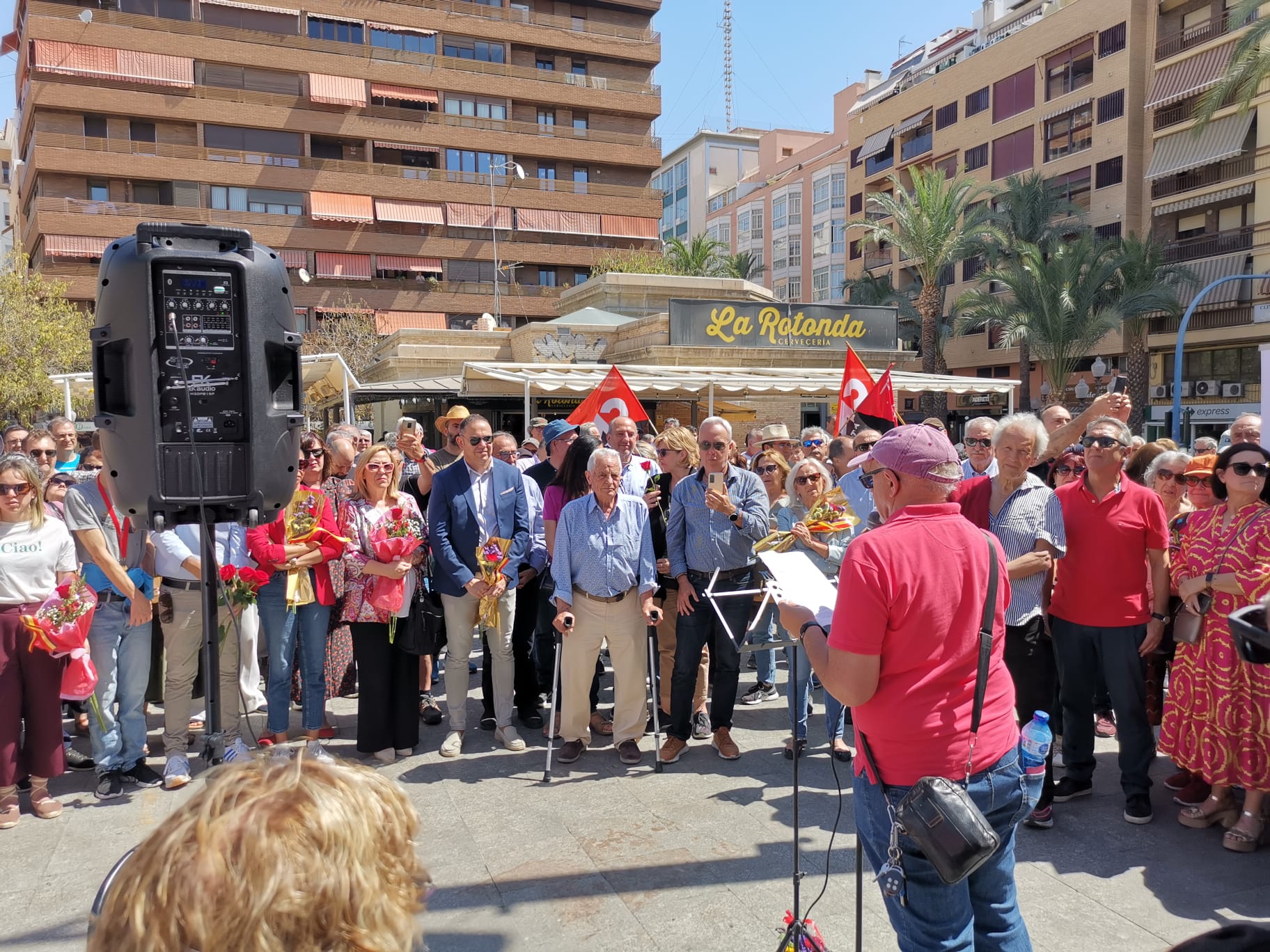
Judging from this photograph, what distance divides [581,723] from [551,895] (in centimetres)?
179

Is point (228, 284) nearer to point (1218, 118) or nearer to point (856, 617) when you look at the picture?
point (856, 617)

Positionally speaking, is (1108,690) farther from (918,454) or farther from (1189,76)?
(1189,76)

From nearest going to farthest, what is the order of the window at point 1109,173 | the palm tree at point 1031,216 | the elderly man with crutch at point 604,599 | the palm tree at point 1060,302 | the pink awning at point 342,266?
the elderly man with crutch at point 604,599
the palm tree at point 1060,302
the palm tree at point 1031,216
the window at point 1109,173
the pink awning at point 342,266

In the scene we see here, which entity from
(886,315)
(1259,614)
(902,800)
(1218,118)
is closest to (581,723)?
(902,800)

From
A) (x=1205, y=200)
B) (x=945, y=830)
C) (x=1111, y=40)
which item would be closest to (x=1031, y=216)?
(x=1205, y=200)

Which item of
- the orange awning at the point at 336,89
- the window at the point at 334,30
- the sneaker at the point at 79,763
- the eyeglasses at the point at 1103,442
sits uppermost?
the window at the point at 334,30

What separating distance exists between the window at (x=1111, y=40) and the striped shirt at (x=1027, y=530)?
4107 cm

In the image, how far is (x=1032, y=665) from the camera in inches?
183

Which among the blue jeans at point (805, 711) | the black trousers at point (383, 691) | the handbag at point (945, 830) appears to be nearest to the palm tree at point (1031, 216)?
the blue jeans at point (805, 711)

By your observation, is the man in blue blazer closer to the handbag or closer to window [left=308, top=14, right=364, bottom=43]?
the handbag

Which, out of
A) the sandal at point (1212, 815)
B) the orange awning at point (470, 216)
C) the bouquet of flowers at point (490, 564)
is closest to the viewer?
the sandal at point (1212, 815)

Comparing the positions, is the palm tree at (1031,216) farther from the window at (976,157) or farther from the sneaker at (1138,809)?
the sneaker at (1138,809)

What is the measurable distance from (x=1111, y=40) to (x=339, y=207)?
119 feet

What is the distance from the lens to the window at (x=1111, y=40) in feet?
121
